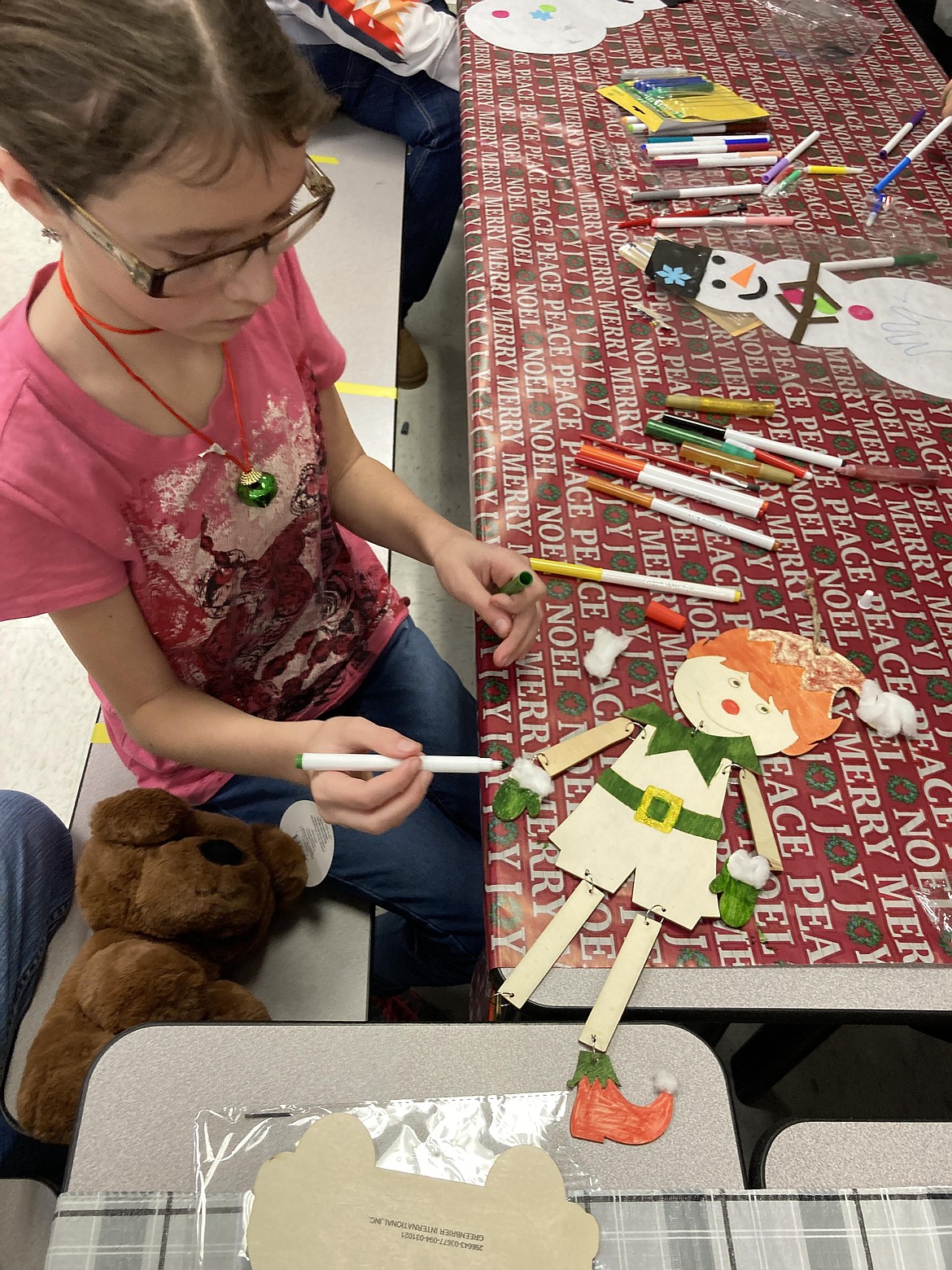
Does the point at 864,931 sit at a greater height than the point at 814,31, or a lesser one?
lesser

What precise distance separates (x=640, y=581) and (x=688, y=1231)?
490mm

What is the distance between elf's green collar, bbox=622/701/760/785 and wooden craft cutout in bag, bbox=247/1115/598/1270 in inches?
12.2

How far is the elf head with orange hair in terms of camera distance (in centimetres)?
73

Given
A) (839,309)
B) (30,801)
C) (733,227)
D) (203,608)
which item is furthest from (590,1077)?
(733,227)

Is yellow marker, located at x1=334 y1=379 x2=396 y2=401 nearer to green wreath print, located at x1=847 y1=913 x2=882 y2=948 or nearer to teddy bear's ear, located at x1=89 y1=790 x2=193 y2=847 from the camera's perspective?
teddy bear's ear, located at x1=89 y1=790 x2=193 y2=847

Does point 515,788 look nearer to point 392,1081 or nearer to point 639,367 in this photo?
point 392,1081

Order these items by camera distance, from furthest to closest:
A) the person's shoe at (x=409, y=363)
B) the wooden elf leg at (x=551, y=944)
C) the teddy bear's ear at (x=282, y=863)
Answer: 1. the person's shoe at (x=409, y=363)
2. the teddy bear's ear at (x=282, y=863)
3. the wooden elf leg at (x=551, y=944)

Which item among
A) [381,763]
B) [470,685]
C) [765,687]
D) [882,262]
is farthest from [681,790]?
[470,685]

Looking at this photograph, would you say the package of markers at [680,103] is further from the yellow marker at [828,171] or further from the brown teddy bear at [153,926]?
the brown teddy bear at [153,926]

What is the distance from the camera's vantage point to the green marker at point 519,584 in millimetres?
726

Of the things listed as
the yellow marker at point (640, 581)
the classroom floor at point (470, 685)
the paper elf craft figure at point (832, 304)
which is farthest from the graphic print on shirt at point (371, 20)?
the yellow marker at point (640, 581)

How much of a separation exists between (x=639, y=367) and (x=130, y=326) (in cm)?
54

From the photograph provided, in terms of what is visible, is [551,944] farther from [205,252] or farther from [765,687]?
[205,252]

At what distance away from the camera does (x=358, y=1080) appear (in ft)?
1.81
